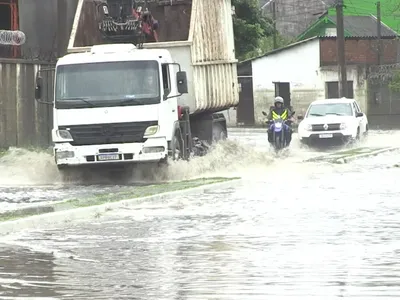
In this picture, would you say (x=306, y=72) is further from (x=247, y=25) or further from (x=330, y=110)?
(x=330, y=110)

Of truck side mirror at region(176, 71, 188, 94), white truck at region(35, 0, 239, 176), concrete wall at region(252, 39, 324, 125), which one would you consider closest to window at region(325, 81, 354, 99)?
concrete wall at region(252, 39, 324, 125)

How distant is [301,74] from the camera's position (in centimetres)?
6247

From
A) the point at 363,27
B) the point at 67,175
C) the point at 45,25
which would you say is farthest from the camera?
the point at 363,27

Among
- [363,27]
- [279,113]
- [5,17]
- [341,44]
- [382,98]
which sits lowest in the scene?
[279,113]

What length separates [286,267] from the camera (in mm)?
9891

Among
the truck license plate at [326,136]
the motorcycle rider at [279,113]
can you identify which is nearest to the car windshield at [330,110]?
the truck license plate at [326,136]

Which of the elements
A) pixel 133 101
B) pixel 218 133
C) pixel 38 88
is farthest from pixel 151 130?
pixel 218 133

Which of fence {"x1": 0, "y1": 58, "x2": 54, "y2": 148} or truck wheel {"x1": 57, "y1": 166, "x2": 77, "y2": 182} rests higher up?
fence {"x1": 0, "y1": 58, "x2": 54, "y2": 148}

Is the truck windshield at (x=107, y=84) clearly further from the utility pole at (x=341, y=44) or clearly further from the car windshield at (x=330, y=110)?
the utility pole at (x=341, y=44)

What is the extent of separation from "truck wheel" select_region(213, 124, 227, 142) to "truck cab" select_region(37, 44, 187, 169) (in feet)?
18.1

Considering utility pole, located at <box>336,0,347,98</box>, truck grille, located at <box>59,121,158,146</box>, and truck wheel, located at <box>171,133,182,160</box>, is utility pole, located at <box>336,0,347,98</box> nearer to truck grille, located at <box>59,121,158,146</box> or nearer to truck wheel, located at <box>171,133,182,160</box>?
truck wheel, located at <box>171,133,182,160</box>

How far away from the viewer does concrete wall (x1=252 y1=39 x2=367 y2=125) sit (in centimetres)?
6150

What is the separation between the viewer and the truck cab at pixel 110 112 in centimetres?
2134

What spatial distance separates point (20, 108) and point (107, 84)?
10.8 m
